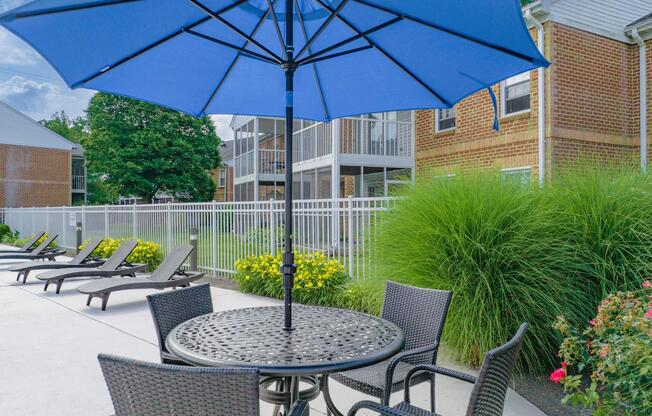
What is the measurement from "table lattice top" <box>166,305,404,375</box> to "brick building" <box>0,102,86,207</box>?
120 feet

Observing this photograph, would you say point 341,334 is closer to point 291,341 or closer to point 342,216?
point 291,341

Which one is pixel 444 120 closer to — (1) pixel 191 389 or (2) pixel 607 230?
(2) pixel 607 230

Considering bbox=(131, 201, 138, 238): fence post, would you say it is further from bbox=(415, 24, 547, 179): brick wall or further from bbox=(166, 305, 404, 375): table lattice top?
bbox=(166, 305, 404, 375): table lattice top

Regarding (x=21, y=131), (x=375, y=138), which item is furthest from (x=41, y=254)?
(x=21, y=131)

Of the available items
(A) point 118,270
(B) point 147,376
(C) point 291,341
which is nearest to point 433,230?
(C) point 291,341

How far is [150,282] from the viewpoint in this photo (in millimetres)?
7516

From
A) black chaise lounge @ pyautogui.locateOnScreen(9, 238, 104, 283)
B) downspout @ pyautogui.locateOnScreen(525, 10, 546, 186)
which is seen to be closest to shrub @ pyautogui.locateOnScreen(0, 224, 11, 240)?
black chaise lounge @ pyautogui.locateOnScreen(9, 238, 104, 283)

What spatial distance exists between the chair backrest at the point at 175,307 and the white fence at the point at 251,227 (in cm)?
221

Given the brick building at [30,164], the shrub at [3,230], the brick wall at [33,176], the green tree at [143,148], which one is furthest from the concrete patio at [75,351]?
the brick building at [30,164]

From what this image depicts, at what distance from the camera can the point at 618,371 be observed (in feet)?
8.83

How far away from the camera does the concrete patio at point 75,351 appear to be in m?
3.65

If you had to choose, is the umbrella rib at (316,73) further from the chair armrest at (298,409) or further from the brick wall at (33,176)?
the brick wall at (33,176)

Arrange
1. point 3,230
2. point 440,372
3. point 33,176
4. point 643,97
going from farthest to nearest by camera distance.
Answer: point 33,176 → point 3,230 → point 643,97 → point 440,372

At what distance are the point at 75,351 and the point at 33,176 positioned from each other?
115 feet
